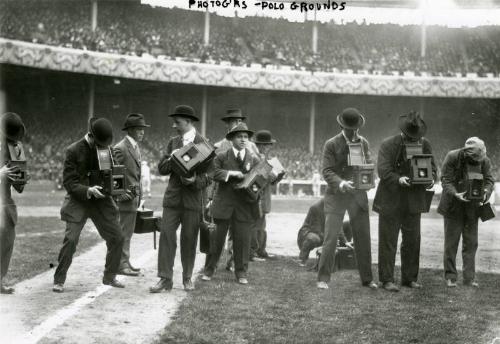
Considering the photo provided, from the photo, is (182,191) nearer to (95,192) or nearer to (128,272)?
(95,192)

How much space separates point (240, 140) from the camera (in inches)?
295

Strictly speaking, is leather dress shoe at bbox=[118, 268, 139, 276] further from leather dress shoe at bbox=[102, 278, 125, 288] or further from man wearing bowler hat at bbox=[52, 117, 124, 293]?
man wearing bowler hat at bbox=[52, 117, 124, 293]

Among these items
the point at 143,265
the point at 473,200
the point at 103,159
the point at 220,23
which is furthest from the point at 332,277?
the point at 220,23

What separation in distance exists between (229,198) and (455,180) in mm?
2849

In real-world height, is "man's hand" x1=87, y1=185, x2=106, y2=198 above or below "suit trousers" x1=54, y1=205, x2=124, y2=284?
above

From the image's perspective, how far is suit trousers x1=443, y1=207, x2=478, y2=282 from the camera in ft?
24.7

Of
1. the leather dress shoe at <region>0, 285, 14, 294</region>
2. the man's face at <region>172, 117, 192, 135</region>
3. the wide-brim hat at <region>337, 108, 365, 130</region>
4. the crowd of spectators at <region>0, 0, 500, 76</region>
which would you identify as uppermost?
the crowd of spectators at <region>0, 0, 500, 76</region>

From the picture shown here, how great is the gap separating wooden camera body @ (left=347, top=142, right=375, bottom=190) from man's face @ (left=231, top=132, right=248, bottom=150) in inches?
49.8

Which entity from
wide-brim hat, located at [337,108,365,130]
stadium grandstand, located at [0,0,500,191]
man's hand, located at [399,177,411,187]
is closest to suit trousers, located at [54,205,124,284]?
wide-brim hat, located at [337,108,365,130]

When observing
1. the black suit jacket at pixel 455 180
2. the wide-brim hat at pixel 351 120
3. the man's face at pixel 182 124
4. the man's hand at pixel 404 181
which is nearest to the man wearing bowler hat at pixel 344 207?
the wide-brim hat at pixel 351 120

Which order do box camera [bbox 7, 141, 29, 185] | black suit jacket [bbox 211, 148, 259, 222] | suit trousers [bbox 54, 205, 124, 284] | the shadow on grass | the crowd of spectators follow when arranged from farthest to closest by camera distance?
the crowd of spectators → black suit jacket [bbox 211, 148, 259, 222] → suit trousers [bbox 54, 205, 124, 284] → box camera [bbox 7, 141, 29, 185] → the shadow on grass

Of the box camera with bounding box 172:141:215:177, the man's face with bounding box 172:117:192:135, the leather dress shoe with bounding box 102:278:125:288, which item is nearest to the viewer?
the box camera with bounding box 172:141:215:177

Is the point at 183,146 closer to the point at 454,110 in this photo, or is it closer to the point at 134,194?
the point at 134,194

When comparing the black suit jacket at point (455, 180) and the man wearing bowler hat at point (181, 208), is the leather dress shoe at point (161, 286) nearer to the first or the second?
the man wearing bowler hat at point (181, 208)
